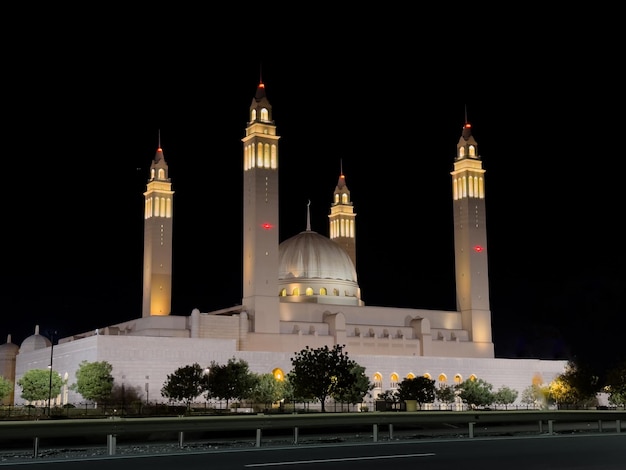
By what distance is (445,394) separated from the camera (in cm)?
8038

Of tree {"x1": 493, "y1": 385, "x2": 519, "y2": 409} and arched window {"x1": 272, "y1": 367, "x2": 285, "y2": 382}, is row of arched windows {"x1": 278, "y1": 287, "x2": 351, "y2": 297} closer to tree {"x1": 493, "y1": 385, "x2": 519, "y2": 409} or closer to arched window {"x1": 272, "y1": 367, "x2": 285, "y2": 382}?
arched window {"x1": 272, "y1": 367, "x2": 285, "y2": 382}

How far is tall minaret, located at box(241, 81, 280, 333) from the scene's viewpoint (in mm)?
80188

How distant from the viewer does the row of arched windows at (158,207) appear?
88062 millimetres

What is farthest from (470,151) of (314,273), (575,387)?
(575,387)

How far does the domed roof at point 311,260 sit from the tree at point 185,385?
24.7m

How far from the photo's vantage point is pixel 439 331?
3622 inches

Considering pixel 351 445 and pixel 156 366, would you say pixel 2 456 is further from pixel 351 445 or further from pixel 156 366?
pixel 156 366

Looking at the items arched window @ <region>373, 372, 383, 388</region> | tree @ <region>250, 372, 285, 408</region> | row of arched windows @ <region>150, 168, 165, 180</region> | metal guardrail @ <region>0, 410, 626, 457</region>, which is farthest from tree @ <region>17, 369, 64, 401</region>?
metal guardrail @ <region>0, 410, 626, 457</region>

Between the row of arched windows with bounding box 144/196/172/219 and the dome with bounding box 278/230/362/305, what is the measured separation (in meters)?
13.4

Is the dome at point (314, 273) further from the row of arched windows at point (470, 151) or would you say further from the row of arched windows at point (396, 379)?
the row of arched windows at point (470, 151)

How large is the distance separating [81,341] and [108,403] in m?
8.65

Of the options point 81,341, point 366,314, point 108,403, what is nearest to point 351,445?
point 108,403

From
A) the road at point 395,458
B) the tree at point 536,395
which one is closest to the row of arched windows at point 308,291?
the tree at point 536,395

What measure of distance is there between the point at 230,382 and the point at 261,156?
24245 mm
